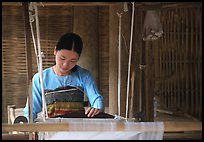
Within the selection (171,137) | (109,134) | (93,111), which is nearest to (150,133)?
(109,134)

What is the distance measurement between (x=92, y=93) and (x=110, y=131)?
40.7 inches

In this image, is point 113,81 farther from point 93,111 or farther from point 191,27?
point 191,27

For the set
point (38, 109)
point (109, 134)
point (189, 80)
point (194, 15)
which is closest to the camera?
point (109, 134)

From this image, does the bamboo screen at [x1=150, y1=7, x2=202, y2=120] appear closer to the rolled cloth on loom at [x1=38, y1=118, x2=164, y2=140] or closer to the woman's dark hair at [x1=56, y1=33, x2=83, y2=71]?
the woman's dark hair at [x1=56, y1=33, x2=83, y2=71]

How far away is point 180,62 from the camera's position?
4.69 m

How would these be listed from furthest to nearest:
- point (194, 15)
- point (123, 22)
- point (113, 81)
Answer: point (194, 15) < point (113, 81) < point (123, 22)

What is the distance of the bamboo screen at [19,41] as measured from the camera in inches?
150

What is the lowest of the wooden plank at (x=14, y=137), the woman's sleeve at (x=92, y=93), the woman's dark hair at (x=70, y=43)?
the wooden plank at (x=14, y=137)

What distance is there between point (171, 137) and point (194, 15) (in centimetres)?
304

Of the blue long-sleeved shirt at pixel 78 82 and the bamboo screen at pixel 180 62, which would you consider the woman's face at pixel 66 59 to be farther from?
the bamboo screen at pixel 180 62

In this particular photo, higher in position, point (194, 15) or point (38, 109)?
point (194, 15)

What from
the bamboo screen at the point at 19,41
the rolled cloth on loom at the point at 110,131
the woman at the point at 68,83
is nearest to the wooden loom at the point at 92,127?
the rolled cloth on loom at the point at 110,131

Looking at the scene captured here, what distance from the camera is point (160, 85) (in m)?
4.70

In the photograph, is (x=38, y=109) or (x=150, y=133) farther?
(x=38, y=109)
